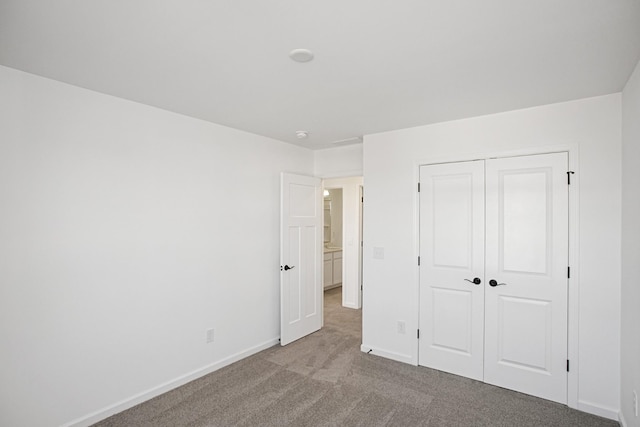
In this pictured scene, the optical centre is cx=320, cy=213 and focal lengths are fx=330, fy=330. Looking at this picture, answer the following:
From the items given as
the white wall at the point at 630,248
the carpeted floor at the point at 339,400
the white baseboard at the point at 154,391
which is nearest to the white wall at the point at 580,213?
the white wall at the point at 630,248

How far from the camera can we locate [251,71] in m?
2.23

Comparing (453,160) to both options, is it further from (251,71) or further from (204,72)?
(204,72)

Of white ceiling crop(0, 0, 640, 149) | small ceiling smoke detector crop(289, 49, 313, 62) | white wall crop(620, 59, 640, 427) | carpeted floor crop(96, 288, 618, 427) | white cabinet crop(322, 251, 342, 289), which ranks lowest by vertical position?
carpeted floor crop(96, 288, 618, 427)

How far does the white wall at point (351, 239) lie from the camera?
580 cm

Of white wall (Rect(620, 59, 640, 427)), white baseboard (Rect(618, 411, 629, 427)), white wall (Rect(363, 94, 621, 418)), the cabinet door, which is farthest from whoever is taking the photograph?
the cabinet door

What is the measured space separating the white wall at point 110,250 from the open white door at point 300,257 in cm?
47

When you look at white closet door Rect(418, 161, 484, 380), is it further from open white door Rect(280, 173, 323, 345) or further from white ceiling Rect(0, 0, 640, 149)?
open white door Rect(280, 173, 323, 345)

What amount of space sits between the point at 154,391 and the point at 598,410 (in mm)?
3697

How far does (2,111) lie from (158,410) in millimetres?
2466

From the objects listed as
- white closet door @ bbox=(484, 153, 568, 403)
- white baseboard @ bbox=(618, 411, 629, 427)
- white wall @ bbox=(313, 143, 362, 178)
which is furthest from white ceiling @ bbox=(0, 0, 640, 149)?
white baseboard @ bbox=(618, 411, 629, 427)

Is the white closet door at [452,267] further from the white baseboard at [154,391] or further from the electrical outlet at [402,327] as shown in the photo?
the white baseboard at [154,391]

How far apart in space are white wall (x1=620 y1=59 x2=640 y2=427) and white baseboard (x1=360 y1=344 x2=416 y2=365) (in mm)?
1725

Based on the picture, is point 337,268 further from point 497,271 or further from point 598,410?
point 598,410

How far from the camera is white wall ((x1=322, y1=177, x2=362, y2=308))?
19.0ft
